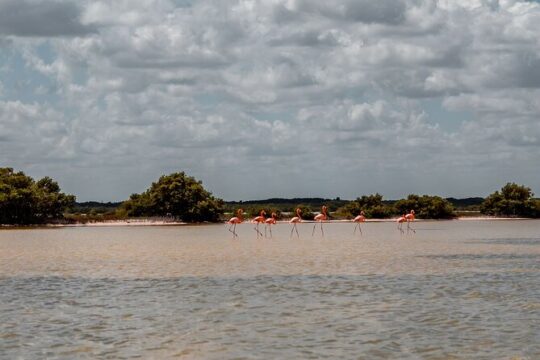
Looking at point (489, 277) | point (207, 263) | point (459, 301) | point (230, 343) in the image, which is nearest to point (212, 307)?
point (230, 343)

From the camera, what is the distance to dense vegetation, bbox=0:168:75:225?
9312 cm

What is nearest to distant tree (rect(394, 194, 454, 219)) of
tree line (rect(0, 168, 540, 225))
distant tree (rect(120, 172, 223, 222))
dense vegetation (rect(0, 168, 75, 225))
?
tree line (rect(0, 168, 540, 225))

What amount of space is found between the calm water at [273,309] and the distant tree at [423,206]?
100 metres

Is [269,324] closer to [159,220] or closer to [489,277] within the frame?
[489,277]

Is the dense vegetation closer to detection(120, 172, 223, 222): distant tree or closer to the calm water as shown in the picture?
detection(120, 172, 223, 222): distant tree

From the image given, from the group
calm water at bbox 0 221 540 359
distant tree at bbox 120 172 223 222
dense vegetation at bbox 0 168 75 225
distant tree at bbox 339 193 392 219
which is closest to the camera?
calm water at bbox 0 221 540 359

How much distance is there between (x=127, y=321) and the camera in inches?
742

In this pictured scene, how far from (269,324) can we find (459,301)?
639 centimetres

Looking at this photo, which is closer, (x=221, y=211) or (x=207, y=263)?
(x=207, y=263)

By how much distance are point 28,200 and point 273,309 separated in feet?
261

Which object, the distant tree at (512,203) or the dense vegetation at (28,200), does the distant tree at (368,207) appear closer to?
the distant tree at (512,203)

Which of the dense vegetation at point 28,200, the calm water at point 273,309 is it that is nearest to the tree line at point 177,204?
the dense vegetation at point 28,200

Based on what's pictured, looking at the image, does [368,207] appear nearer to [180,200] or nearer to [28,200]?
[180,200]

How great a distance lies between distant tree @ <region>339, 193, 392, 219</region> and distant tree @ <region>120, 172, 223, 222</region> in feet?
99.5
